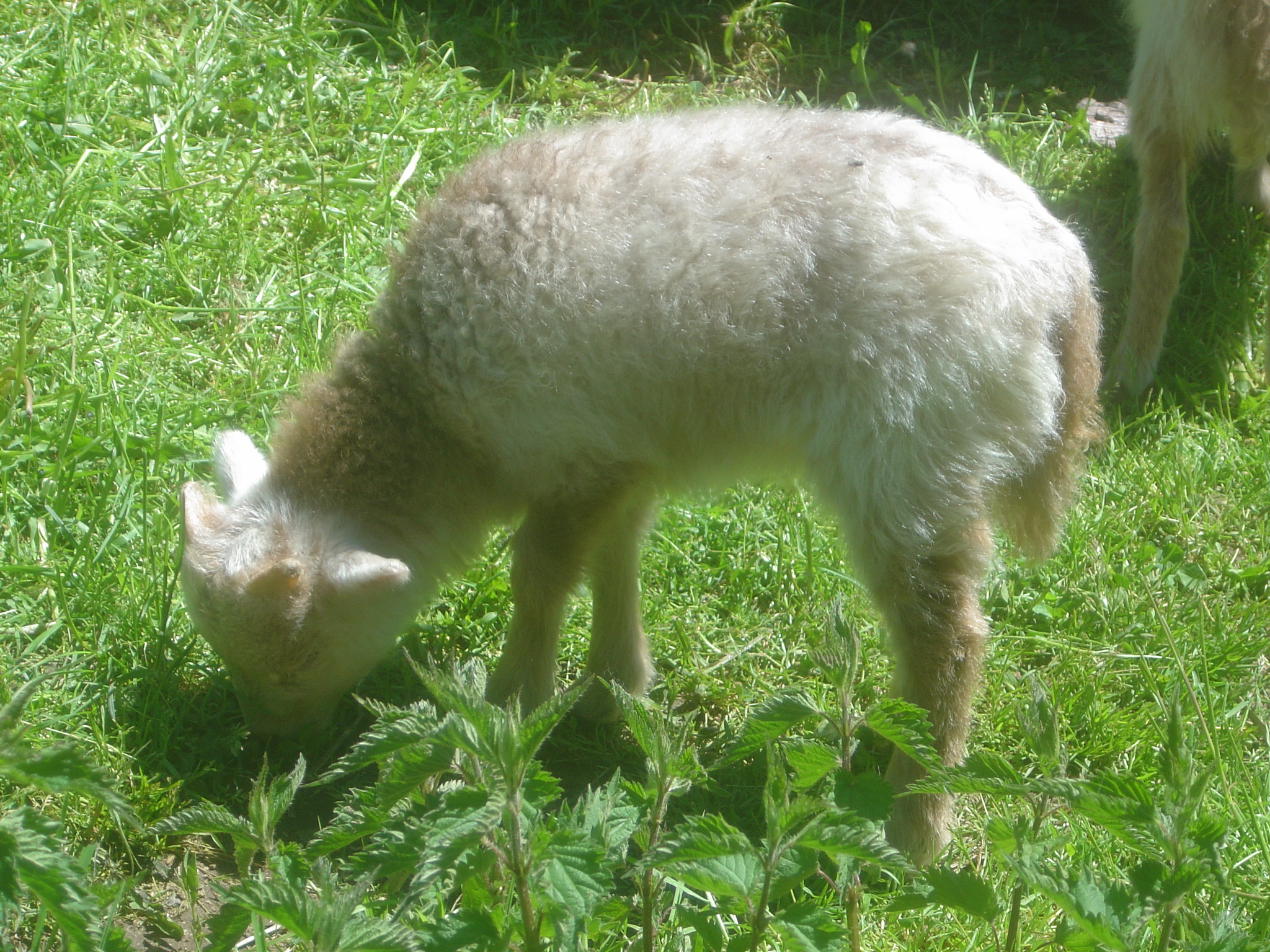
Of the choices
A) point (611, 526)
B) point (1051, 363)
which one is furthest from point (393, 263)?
point (1051, 363)

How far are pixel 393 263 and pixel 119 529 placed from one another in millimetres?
1356

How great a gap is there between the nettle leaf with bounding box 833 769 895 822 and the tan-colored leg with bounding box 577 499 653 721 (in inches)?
63.0

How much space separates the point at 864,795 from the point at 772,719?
0.21 meters

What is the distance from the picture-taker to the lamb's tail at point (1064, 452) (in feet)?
11.0

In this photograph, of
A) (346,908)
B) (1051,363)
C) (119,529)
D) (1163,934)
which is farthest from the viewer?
(119,529)

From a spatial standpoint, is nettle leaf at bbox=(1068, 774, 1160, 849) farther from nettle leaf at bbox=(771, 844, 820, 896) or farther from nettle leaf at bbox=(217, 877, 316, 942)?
nettle leaf at bbox=(217, 877, 316, 942)

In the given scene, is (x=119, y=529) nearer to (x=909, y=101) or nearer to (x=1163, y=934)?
(x=1163, y=934)

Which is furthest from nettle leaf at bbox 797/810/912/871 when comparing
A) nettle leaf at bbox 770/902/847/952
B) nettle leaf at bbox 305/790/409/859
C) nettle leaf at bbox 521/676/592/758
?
nettle leaf at bbox 305/790/409/859

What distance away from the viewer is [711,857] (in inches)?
80.2

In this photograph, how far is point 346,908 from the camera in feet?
5.87

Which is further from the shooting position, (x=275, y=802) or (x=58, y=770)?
(x=275, y=802)

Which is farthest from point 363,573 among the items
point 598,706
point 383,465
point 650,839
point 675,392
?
point 650,839

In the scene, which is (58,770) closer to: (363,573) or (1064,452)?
(363,573)

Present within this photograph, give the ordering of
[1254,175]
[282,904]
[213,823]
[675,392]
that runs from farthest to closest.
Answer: [1254,175]
[675,392]
[213,823]
[282,904]
